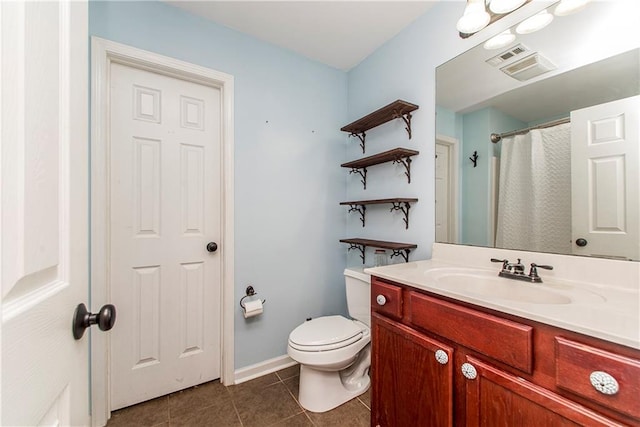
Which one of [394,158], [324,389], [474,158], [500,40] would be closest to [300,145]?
[394,158]

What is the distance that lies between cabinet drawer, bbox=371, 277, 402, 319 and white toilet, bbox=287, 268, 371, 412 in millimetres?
416

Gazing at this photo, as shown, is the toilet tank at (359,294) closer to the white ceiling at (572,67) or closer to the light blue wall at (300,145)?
the light blue wall at (300,145)

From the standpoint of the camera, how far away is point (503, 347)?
76cm

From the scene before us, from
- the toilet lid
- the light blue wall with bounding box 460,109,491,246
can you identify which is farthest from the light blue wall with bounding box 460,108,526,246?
the toilet lid

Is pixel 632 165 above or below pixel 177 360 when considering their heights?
above

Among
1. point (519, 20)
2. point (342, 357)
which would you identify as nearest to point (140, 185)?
point (342, 357)

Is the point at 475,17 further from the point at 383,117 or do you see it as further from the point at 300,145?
the point at 300,145

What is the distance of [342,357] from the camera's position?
57.4 inches

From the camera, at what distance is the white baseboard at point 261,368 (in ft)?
5.72

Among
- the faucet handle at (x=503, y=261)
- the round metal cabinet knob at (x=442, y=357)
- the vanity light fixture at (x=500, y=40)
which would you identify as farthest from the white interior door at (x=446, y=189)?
the round metal cabinet knob at (x=442, y=357)

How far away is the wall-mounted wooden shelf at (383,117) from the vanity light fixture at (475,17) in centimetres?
45

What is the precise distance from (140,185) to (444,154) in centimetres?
181

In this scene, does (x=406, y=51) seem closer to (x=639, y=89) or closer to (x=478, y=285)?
(x=639, y=89)

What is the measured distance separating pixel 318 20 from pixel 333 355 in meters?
2.05
